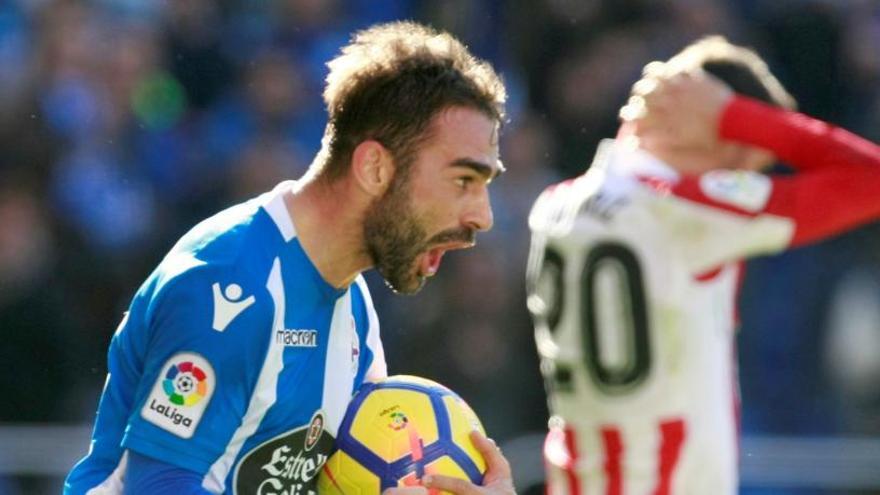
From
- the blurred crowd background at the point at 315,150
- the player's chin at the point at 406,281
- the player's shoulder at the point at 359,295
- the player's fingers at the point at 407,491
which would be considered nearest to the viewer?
the player's fingers at the point at 407,491

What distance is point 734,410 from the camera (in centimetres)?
518

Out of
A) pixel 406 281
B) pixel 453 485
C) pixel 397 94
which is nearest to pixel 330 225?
pixel 406 281

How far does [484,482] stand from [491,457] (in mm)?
76

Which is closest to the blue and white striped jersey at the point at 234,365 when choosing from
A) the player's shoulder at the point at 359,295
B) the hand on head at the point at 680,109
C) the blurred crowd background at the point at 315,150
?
the player's shoulder at the point at 359,295

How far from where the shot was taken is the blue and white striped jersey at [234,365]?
3.70m

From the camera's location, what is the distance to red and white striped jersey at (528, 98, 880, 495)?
5.03 metres

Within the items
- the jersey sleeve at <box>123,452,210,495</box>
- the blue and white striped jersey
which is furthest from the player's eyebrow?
the jersey sleeve at <box>123,452,210,495</box>

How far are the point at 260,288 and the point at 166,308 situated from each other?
21cm

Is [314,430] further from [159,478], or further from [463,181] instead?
[463,181]

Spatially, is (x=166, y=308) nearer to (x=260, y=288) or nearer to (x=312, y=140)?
(x=260, y=288)

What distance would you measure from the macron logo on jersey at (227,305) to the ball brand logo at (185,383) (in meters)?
0.11

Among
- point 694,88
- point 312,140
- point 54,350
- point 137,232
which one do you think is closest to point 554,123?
point 312,140

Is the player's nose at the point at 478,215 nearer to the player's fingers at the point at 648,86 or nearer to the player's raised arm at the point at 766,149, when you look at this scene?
the player's raised arm at the point at 766,149

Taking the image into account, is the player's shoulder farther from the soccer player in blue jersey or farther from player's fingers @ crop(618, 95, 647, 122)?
player's fingers @ crop(618, 95, 647, 122)
